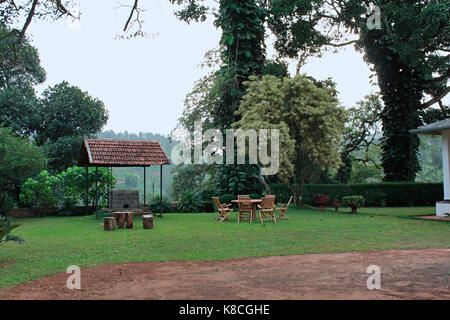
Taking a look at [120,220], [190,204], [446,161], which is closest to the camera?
[120,220]

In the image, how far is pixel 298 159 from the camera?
68.8 feet

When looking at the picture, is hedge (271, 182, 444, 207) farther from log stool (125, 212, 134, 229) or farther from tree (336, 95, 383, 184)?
log stool (125, 212, 134, 229)

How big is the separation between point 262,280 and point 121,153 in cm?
1246

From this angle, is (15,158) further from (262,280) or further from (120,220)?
(262,280)

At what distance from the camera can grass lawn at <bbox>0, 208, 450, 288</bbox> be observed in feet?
23.6

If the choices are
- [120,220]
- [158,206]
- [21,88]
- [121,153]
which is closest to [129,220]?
[120,220]

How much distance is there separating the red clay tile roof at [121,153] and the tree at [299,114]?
4031 millimetres

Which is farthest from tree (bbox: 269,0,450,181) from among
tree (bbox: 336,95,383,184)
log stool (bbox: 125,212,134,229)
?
log stool (bbox: 125,212,134,229)

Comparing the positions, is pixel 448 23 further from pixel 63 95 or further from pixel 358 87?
pixel 63 95

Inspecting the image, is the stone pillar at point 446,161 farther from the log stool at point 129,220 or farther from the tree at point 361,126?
the tree at point 361,126

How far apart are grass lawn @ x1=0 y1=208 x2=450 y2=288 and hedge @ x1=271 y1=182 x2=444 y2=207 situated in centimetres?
961

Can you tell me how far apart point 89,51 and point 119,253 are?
12.9 meters

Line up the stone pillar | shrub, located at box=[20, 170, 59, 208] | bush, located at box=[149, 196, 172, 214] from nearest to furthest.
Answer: the stone pillar
shrub, located at box=[20, 170, 59, 208]
bush, located at box=[149, 196, 172, 214]

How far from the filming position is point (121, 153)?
16703 mm
